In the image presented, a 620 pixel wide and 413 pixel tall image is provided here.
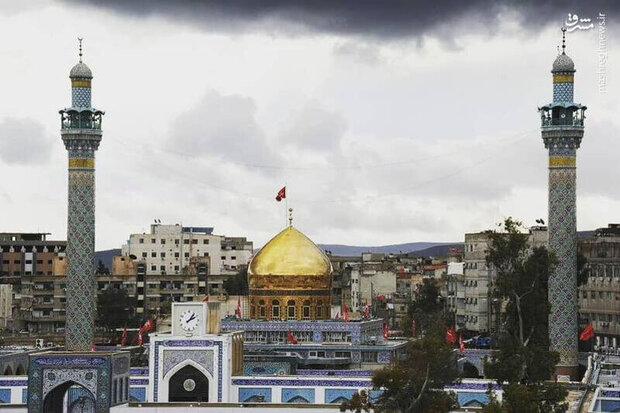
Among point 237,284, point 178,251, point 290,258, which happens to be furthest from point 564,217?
point 178,251

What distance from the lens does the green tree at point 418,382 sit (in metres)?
44.8

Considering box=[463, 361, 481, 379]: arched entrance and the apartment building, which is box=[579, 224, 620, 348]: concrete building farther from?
the apartment building

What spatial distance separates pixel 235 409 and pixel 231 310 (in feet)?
106

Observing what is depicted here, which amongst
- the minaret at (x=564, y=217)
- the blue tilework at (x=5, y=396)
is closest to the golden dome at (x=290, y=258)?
the minaret at (x=564, y=217)

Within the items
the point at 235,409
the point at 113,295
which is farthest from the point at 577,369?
the point at 113,295

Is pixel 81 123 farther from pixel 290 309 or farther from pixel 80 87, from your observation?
pixel 290 309

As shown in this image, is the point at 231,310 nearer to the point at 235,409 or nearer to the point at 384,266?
the point at 384,266

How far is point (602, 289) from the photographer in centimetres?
7950

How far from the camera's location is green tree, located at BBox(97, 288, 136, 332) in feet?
305

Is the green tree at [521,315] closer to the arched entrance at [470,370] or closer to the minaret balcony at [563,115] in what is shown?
the minaret balcony at [563,115]

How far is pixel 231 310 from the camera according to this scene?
8594 centimetres

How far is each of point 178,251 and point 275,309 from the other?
46696 millimetres

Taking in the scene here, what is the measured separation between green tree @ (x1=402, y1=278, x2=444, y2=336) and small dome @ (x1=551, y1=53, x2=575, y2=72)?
81.5 feet

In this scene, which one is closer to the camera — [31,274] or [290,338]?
[290,338]
